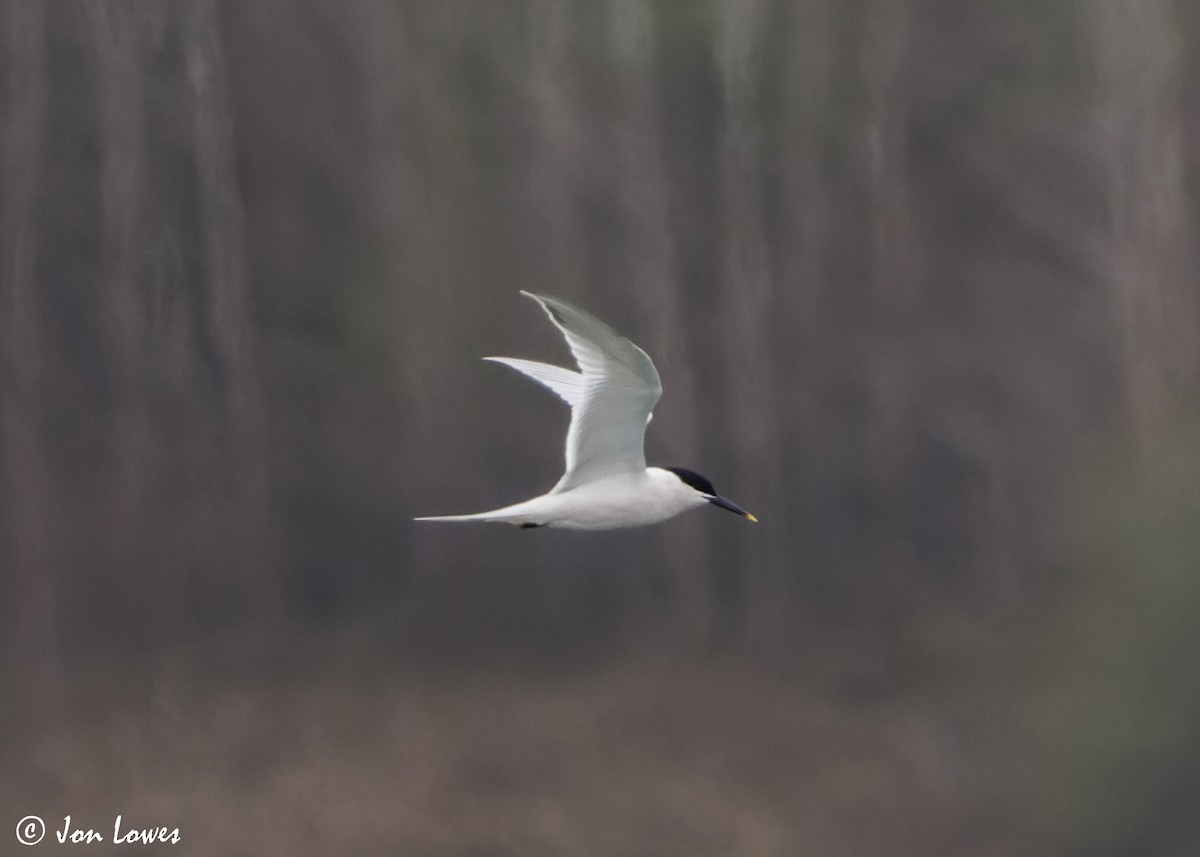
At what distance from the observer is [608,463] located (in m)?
4.79

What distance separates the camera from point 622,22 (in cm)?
879

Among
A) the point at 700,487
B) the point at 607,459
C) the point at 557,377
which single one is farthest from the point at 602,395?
the point at 700,487

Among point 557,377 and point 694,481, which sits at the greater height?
point 557,377

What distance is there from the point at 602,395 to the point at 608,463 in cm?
30

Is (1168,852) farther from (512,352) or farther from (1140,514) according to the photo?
(512,352)

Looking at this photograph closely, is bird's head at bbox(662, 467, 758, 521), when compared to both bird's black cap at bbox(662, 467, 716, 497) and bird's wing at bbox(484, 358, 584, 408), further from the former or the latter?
bird's wing at bbox(484, 358, 584, 408)

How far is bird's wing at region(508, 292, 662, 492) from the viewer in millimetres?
4285

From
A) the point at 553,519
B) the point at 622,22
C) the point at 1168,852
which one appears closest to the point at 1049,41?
the point at 622,22

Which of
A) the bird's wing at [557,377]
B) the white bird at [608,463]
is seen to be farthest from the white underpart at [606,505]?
the bird's wing at [557,377]

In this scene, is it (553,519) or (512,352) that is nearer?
(553,519)

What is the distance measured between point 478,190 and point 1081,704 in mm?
4475

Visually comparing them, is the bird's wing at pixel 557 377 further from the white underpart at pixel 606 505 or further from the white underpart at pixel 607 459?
the white underpart at pixel 606 505

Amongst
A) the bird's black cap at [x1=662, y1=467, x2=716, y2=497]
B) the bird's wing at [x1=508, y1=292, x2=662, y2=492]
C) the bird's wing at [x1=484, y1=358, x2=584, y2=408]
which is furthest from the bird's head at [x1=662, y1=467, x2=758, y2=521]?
the bird's wing at [x1=484, y1=358, x2=584, y2=408]

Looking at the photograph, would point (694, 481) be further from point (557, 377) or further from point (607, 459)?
point (557, 377)
